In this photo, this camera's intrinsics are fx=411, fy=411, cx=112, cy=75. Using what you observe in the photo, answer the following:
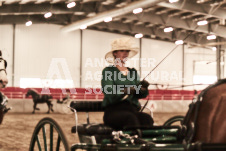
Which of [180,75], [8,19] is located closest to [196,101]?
[8,19]

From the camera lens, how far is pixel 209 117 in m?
2.52

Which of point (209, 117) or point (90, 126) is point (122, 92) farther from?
point (209, 117)

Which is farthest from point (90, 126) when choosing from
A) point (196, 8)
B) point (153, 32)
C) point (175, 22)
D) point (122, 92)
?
point (153, 32)

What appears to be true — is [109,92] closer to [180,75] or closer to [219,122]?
[219,122]

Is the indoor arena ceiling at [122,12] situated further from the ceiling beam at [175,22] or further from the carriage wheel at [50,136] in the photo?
the carriage wheel at [50,136]

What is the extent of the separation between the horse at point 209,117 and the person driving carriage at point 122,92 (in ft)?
3.17

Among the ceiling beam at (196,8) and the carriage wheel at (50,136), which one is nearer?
the carriage wheel at (50,136)

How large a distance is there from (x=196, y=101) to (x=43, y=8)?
1619 centimetres

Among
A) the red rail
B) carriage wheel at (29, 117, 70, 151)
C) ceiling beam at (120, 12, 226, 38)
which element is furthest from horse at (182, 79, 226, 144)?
the red rail

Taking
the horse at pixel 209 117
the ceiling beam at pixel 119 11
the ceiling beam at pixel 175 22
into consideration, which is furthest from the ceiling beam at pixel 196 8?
the horse at pixel 209 117

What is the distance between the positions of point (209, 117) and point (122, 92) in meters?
1.25

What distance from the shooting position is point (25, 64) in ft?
75.3

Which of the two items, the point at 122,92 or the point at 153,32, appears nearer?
the point at 122,92

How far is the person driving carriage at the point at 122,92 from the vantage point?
3.62 m
